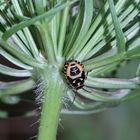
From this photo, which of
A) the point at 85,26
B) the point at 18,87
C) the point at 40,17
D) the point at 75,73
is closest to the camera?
the point at 40,17

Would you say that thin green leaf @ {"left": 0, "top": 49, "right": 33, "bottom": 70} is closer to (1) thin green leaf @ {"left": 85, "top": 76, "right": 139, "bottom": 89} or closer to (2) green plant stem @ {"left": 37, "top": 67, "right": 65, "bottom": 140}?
(2) green plant stem @ {"left": 37, "top": 67, "right": 65, "bottom": 140}

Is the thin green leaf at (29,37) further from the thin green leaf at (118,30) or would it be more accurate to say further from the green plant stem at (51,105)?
the thin green leaf at (118,30)

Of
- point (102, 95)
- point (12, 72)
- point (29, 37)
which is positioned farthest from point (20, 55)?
point (102, 95)

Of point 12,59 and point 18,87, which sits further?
point 18,87

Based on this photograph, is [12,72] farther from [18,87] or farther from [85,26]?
[85,26]

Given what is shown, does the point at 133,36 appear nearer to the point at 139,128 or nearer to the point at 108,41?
the point at 108,41

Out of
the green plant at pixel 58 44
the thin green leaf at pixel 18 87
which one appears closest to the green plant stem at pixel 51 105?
the green plant at pixel 58 44
